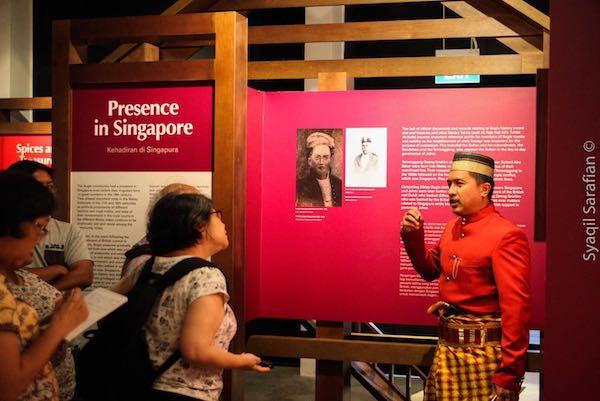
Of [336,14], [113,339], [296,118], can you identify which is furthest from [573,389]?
[336,14]

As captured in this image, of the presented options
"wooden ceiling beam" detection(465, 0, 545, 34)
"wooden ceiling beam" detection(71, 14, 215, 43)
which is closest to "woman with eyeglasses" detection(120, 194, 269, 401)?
"wooden ceiling beam" detection(71, 14, 215, 43)

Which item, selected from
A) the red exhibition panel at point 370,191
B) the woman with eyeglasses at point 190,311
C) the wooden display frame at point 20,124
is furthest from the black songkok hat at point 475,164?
the wooden display frame at point 20,124

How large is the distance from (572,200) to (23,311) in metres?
1.93

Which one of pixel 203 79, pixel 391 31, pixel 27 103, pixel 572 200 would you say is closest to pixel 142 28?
pixel 203 79

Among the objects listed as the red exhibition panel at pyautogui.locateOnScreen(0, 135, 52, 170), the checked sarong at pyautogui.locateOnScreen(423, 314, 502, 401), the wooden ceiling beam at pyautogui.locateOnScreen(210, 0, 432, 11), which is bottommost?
the checked sarong at pyautogui.locateOnScreen(423, 314, 502, 401)

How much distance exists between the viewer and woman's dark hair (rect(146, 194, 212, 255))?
2762mm

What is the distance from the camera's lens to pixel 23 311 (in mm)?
2221

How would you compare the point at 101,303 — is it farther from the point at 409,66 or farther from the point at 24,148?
the point at 24,148

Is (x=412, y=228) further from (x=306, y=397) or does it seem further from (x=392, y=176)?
(x=306, y=397)

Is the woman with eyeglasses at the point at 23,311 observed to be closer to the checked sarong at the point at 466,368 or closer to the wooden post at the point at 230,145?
the wooden post at the point at 230,145

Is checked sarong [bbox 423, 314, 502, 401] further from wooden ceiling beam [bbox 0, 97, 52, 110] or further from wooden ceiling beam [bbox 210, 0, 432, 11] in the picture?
wooden ceiling beam [bbox 0, 97, 52, 110]

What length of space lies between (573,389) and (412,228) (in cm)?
139

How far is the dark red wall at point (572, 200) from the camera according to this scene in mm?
2781

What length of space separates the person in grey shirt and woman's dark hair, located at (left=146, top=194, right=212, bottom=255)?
130 centimetres
